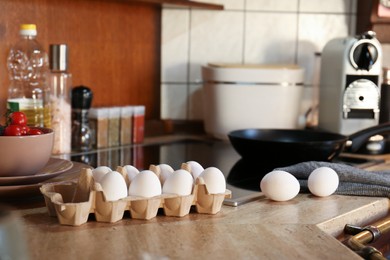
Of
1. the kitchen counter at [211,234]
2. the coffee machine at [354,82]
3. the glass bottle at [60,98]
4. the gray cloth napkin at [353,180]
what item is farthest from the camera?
the coffee machine at [354,82]

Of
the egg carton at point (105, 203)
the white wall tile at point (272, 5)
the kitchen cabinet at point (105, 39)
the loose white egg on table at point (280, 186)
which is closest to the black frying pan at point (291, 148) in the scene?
the loose white egg on table at point (280, 186)

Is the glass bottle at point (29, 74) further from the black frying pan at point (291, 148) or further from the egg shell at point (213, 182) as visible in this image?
the egg shell at point (213, 182)

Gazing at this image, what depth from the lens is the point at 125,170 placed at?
3.40ft

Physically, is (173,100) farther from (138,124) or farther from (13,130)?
(13,130)

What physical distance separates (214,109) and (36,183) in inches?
32.2

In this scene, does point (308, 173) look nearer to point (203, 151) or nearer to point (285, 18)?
point (203, 151)

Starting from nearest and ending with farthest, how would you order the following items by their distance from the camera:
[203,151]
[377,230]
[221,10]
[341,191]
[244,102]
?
[377,230] → [341,191] → [203,151] → [244,102] → [221,10]

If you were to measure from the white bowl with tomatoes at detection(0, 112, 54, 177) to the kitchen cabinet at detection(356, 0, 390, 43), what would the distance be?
1091mm

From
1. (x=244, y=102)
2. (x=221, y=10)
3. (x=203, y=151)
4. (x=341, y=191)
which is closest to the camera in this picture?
(x=341, y=191)

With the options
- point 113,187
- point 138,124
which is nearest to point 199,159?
point 138,124

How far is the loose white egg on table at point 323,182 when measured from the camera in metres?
1.14

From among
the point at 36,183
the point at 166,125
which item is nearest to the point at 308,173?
the point at 36,183

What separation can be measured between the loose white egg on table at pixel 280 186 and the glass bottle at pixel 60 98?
0.56 m

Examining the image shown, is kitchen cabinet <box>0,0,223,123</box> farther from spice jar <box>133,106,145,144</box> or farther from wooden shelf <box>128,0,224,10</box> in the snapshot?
spice jar <box>133,106,145,144</box>
